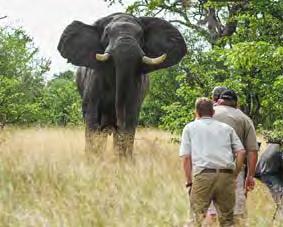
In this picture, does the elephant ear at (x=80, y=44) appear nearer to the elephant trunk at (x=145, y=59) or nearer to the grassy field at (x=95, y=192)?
the elephant trunk at (x=145, y=59)

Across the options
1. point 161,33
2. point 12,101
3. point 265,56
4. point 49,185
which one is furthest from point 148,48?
point 12,101

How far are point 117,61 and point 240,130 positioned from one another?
250 inches

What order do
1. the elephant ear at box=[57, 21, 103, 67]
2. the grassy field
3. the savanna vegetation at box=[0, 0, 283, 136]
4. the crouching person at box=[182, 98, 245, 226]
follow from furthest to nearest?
the elephant ear at box=[57, 21, 103, 67]
the savanna vegetation at box=[0, 0, 283, 136]
the crouching person at box=[182, 98, 245, 226]
the grassy field

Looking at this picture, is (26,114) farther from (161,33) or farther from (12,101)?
(161,33)

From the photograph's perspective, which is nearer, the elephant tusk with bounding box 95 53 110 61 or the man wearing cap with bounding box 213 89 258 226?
the man wearing cap with bounding box 213 89 258 226

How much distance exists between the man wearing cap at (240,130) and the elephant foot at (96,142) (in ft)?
19.3

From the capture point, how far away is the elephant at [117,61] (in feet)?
49.2

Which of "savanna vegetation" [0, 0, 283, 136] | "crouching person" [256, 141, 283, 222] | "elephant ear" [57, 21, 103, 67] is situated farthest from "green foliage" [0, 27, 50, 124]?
"crouching person" [256, 141, 283, 222]

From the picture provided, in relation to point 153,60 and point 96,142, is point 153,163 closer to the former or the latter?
point 96,142

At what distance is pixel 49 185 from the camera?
10234 mm

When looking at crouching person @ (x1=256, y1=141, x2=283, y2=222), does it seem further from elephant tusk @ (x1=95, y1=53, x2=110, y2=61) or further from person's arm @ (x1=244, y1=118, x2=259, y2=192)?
elephant tusk @ (x1=95, y1=53, x2=110, y2=61)

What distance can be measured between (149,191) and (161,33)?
283 inches

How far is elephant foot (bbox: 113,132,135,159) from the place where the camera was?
14469 mm

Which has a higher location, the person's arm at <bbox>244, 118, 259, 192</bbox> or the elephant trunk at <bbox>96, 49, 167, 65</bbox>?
the elephant trunk at <bbox>96, 49, 167, 65</bbox>
